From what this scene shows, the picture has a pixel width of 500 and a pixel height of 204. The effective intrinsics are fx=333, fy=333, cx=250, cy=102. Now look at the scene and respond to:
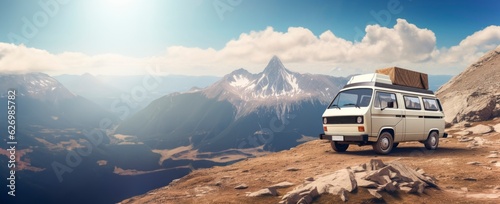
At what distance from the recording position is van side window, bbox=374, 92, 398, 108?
13.7 metres

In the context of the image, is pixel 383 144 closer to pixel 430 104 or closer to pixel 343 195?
pixel 430 104

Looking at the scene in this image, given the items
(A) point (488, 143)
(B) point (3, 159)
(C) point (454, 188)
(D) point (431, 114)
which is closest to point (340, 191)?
(C) point (454, 188)

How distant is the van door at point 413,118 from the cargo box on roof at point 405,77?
82cm

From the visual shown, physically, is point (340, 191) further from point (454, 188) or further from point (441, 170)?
point (441, 170)

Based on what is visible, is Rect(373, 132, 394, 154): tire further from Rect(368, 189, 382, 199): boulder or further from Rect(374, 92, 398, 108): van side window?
Rect(368, 189, 382, 199): boulder

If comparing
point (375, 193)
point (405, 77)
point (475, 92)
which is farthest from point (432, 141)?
point (475, 92)

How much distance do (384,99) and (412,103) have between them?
2.02 metres

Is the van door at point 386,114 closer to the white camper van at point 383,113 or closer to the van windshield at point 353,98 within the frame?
the white camper van at point 383,113

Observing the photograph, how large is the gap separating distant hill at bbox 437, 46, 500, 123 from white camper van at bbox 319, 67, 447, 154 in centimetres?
1080

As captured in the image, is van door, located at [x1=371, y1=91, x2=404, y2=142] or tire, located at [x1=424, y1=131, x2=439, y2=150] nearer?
van door, located at [x1=371, y1=91, x2=404, y2=142]

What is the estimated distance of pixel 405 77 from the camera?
15656 millimetres

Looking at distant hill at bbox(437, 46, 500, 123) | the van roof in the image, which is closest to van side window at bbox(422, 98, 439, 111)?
the van roof

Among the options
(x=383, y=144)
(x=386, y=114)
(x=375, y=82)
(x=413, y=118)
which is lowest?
(x=383, y=144)

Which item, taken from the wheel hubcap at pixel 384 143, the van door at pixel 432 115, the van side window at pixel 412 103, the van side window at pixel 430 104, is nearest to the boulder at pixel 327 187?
the wheel hubcap at pixel 384 143
